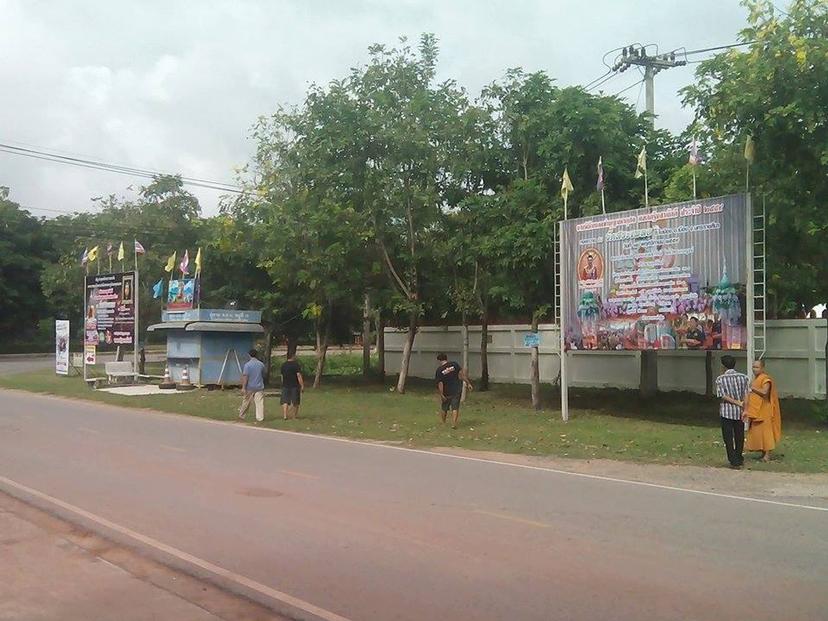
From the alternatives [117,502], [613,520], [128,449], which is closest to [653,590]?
[613,520]

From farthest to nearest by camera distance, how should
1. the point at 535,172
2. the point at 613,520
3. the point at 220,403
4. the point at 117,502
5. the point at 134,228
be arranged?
the point at 134,228, the point at 220,403, the point at 535,172, the point at 117,502, the point at 613,520

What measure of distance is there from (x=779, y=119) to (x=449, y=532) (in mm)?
12441

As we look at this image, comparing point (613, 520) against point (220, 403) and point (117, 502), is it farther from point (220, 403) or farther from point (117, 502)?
point (220, 403)

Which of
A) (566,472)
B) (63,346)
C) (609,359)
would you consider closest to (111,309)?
(63,346)

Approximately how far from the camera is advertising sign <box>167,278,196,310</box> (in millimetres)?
32094

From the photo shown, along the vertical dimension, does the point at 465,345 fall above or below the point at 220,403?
above

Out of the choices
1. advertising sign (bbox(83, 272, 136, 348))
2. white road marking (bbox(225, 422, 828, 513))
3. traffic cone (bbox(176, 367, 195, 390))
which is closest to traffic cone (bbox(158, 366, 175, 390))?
traffic cone (bbox(176, 367, 195, 390))

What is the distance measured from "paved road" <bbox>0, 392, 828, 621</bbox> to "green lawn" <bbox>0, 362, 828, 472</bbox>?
2827 millimetres

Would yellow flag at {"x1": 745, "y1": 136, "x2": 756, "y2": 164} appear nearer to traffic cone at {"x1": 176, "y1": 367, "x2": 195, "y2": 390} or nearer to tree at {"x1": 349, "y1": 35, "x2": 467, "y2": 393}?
tree at {"x1": 349, "y1": 35, "x2": 467, "y2": 393}

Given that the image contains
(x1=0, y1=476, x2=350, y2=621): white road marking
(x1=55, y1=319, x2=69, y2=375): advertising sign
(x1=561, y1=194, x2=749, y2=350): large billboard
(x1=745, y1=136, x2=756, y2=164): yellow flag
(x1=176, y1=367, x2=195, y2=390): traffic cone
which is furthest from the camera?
(x1=55, y1=319, x2=69, y2=375): advertising sign

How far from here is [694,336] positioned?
57.4 feet

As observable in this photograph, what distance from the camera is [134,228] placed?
44.9m

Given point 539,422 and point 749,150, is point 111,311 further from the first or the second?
point 749,150

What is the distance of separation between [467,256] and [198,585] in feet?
61.7
